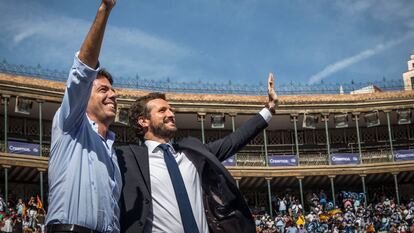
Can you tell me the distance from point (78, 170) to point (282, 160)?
3032 cm

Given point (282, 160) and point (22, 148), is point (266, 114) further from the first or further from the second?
point (282, 160)

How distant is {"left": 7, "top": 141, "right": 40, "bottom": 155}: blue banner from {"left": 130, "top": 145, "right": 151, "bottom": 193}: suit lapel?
23871 millimetres

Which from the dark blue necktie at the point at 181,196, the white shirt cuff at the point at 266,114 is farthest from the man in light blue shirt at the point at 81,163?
the white shirt cuff at the point at 266,114

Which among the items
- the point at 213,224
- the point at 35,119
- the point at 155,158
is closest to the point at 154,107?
the point at 155,158

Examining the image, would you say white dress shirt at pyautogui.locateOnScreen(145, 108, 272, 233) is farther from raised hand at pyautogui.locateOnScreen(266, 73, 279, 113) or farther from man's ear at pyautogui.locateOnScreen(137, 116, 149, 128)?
raised hand at pyautogui.locateOnScreen(266, 73, 279, 113)

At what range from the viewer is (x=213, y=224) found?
173 inches

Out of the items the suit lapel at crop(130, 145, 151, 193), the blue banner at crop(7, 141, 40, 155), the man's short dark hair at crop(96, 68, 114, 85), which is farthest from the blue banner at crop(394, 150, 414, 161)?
the man's short dark hair at crop(96, 68, 114, 85)

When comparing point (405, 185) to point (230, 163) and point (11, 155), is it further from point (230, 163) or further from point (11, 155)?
point (11, 155)

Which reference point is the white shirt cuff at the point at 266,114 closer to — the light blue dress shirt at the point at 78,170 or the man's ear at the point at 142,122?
the man's ear at the point at 142,122

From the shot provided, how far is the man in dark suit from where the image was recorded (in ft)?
14.1

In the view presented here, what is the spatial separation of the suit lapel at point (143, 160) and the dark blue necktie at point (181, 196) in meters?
0.16

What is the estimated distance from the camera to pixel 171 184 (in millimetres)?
4477

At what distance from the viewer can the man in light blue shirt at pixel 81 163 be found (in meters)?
3.34

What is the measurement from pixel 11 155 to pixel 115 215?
24714 millimetres
